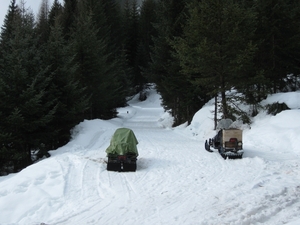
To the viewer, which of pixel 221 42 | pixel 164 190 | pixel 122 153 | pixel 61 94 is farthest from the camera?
pixel 61 94

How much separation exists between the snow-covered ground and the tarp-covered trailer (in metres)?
0.34

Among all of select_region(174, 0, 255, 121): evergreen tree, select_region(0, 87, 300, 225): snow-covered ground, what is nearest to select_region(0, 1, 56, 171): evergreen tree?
select_region(0, 87, 300, 225): snow-covered ground

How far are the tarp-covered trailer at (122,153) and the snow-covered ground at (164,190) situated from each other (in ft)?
1.13

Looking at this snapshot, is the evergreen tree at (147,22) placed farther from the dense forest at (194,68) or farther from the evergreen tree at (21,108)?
the evergreen tree at (21,108)

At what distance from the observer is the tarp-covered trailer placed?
952cm

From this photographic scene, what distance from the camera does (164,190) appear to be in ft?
24.4

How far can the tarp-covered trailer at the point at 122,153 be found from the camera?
952 centimetres

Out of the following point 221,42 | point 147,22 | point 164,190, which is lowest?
point 164,190

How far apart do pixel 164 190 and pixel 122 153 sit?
2.80m

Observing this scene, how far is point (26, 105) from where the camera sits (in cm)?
1447

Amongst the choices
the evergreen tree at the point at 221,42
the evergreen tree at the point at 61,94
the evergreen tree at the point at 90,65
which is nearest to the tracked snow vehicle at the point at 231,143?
the evergreen tree at the point at 221,42

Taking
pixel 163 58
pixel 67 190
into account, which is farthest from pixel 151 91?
pixel 67 190

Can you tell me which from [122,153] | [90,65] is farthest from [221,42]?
[90,65]

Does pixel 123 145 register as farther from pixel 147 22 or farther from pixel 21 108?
pixel 147 22
